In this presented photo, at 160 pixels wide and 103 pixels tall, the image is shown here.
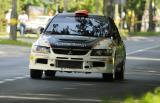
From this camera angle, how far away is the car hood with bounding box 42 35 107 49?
18.2 m

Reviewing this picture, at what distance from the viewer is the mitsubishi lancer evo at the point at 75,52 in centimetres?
1819

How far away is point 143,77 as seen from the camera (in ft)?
69.5

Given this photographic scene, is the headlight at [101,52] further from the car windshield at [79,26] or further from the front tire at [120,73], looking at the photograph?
the front tire at [120,73]

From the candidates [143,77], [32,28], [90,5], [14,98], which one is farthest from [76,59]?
[90,5]

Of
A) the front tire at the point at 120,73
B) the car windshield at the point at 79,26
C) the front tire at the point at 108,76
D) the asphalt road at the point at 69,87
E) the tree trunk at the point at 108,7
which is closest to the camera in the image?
the asphalt road at the point at 69,87

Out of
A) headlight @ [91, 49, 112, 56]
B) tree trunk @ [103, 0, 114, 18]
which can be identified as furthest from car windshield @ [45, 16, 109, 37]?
tree trunk @ [103, 0, 114, 18]

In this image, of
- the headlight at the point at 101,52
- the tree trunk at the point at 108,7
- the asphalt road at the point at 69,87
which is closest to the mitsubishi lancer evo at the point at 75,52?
the headlight at the point at 101,52

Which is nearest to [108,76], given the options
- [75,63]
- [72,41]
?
[75,63]

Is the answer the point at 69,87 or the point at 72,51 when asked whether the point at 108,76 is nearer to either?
the point at 72,51

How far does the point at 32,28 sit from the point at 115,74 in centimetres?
4833

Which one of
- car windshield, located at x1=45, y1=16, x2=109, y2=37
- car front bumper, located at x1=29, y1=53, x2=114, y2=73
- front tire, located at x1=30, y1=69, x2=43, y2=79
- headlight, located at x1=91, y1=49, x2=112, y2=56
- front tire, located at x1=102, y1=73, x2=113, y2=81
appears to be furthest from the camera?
car windshield, located at x1=45, y1=16, x2=109, y2=37

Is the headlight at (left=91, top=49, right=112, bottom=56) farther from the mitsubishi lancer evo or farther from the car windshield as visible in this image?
the car windshield

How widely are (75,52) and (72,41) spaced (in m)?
0.30

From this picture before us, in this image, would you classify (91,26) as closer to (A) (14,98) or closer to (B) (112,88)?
(B) (112,88)
